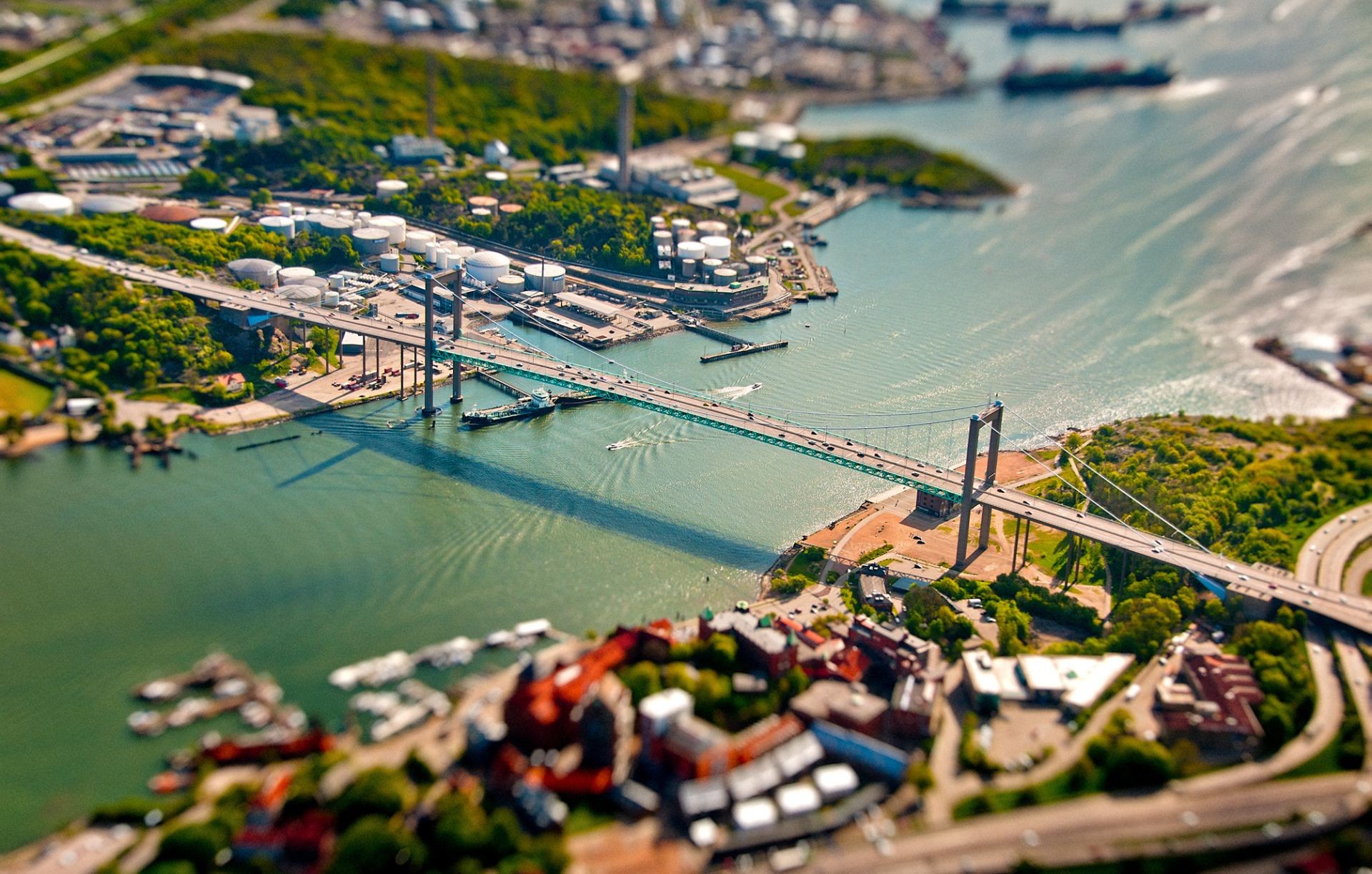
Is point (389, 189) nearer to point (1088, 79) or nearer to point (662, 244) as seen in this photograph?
point (662, 244)

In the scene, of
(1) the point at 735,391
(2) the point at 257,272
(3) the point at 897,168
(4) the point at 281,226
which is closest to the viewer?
(1) the point at 735,391

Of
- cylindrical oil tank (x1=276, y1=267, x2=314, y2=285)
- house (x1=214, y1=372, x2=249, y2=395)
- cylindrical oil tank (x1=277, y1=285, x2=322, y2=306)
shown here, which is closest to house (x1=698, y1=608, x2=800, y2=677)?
house (x1=214, y1=372, x2=249, y2=395)

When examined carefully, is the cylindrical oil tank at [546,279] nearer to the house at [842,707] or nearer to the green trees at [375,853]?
the house at [842,707]

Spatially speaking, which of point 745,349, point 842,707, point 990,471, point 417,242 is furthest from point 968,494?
point 417,242

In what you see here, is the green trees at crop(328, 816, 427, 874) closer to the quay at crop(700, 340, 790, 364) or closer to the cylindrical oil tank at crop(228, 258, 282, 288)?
the quay at crop(700, 340, 790, 364)

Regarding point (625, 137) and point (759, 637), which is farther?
point (625, 137)

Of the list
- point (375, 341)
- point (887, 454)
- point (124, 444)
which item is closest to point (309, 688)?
point (124, 444)

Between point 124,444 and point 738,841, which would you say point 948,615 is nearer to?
point 738,841
